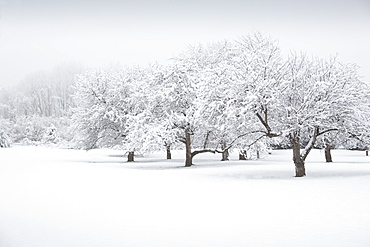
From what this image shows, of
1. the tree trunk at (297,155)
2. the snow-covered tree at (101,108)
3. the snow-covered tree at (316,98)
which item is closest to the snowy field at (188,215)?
the tree trunk at (297,155)

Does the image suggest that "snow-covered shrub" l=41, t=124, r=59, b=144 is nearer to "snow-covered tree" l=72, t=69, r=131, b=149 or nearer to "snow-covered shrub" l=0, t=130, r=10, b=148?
"snow-covered shrub" l=0, t=130, r=10, b=148

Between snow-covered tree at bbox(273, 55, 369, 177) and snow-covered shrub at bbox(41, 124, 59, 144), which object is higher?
snow-covered shrub at bbox(41, 124, 59, 144)

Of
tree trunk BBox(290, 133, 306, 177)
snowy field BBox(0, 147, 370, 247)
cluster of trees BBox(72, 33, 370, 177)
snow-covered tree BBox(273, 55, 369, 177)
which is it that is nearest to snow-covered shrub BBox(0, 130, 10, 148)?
cluster of trees BBox(72, 33, 370, 177)

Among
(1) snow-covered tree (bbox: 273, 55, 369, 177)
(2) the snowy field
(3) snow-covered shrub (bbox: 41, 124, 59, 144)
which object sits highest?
(3) snow-covered shrub (bbox: 41, 124, 59, 144)

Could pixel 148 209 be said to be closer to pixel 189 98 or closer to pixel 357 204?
pixel 357 204

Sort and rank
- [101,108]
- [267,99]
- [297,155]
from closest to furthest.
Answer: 1. [267,99]
2. [297,155]
3. [101,108]

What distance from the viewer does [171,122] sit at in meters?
21.9

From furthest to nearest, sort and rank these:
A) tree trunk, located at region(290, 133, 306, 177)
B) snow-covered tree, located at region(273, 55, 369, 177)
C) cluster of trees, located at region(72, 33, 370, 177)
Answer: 1. tree trunk, located at region(290, 133, 306, 177)
2. cluster of trees, located at region(72, 33, 370, 177)
3. snow-covered tree, located at region(273, 55, 369, 177)

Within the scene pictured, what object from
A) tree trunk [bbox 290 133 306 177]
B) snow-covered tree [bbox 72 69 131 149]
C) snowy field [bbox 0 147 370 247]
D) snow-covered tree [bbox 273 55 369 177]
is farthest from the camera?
snow-covered tree [bbox 72 69 131 149]

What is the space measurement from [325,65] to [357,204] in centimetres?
905

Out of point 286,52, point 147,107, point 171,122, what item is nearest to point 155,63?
point 147,107

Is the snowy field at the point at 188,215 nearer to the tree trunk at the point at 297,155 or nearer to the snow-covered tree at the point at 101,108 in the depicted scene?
the tree trunk at the point at 297,155

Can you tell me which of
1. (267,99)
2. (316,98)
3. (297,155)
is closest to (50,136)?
(297,155)

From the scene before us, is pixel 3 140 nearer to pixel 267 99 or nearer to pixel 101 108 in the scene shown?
pixel 101 108
